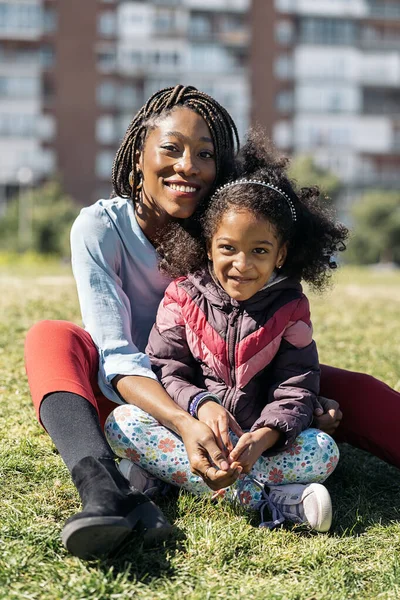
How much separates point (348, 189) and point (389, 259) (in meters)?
11.5

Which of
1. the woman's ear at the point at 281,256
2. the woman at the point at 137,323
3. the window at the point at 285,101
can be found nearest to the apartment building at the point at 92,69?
the window at the point at 285,101

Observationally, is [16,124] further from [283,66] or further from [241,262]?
[241,262]

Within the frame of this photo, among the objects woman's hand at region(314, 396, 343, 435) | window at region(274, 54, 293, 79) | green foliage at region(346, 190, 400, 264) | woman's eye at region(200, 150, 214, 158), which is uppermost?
window at region(274, 54, 293, 79)

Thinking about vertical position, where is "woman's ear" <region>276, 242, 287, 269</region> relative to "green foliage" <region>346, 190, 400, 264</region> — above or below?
above

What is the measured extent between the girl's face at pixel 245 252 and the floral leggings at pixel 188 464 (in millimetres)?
543

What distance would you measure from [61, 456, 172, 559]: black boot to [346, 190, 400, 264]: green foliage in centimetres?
3951

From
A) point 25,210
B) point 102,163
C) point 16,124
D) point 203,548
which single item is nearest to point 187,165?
point 203,548

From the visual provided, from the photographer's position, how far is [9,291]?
9.67 m

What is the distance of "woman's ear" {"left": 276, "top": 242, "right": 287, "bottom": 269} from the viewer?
10.2 ft

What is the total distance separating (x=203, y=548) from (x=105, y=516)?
0.36 metres

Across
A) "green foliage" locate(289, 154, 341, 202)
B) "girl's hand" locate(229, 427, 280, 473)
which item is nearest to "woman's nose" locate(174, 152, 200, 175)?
"girl's hand" locate(229, 427, 280, 473)

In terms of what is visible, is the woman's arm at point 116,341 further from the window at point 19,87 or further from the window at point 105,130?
the window at point 105,130

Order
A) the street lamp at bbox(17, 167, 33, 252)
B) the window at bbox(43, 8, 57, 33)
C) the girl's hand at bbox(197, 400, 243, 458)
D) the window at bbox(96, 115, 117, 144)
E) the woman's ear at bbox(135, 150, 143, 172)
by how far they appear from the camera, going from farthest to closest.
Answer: the window at bbox(96, 115, 117, 144), the window at bbox(43, 8, 57, 33), the street lamp at bbox(17, 167, 33, 252), the woman's ear at bbox(135, 150, 143, 172), the girl's hand at bbox(197, 400, 243, 458)

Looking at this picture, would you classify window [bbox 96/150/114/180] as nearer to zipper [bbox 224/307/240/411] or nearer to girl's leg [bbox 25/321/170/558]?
girl's leg [bbox 25/321/170/558]
